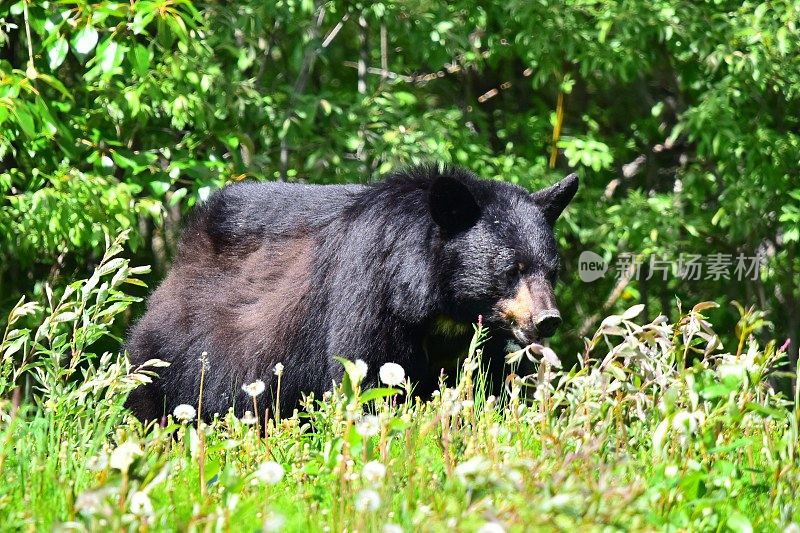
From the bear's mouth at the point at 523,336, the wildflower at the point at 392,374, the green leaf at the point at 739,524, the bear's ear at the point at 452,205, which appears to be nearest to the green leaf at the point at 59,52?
the bear's ear at the point at 452,205

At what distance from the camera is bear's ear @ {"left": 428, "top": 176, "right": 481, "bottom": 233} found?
4559 mm

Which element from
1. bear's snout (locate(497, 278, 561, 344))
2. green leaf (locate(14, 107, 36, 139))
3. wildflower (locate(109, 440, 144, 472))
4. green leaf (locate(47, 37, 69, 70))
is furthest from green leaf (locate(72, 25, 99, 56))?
wildflower (locate(109, 440, 144, 472))

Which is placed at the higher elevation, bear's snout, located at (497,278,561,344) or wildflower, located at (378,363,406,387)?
wildflower, located at (378,363,406,387)

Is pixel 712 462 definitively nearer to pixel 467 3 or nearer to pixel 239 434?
pixel 239 434

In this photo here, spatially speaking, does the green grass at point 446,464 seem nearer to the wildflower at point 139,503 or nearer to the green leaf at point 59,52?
the wildflower at point 139,503

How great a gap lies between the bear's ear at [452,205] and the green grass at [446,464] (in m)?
1.40

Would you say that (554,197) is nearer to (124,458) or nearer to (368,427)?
(368,427)

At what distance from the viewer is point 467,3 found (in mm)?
7602

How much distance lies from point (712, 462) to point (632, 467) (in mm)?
282

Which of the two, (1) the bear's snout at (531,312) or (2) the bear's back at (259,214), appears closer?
(1) the bear's snout at (531,312)

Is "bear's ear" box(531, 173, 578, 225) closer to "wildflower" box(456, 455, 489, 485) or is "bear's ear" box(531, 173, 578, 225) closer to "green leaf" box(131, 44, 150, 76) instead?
"green leaf" box(131, 44, 150, 76)

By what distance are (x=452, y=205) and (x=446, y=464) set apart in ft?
7.52

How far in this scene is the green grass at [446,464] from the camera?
2039mm

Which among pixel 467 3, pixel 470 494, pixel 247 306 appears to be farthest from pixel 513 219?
pixel 467 3
